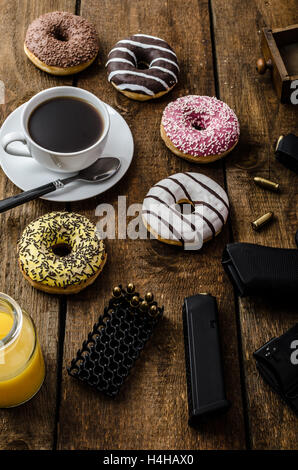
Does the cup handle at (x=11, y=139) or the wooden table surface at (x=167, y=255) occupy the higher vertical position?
the cup handle at (x=11, y=139)

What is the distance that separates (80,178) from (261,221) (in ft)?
1.53

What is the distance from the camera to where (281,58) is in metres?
1.57

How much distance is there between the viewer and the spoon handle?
1.35 m

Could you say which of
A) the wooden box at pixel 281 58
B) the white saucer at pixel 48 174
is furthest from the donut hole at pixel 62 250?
the wooden box at pixel 281 58

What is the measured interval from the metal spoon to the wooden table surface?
6 centimetres

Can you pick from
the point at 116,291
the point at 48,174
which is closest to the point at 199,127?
the point at 48,174

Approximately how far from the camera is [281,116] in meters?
1.59

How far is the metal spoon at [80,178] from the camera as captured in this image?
135 cm

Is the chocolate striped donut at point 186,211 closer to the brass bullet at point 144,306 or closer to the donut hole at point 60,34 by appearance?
the brass bullet at point 144,306

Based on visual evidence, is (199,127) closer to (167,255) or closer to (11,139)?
(167,255)

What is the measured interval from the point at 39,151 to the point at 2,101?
34 centimetres

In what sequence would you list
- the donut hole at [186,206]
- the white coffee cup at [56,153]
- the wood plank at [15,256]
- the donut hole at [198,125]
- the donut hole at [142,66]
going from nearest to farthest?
the wood plank at [15,256]
the white coffee cup at [56,153]
the donut hole at [186,206]
the donut hole at [198,125]
the donut hole at [142,66]

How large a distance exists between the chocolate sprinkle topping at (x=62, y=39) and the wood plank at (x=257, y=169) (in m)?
0.39

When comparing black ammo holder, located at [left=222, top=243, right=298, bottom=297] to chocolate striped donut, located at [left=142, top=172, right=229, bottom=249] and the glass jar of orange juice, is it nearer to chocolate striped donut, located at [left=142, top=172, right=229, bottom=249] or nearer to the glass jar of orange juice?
chocolate striped donut, located at [left=142, top=172, right=229, bottom=249]
